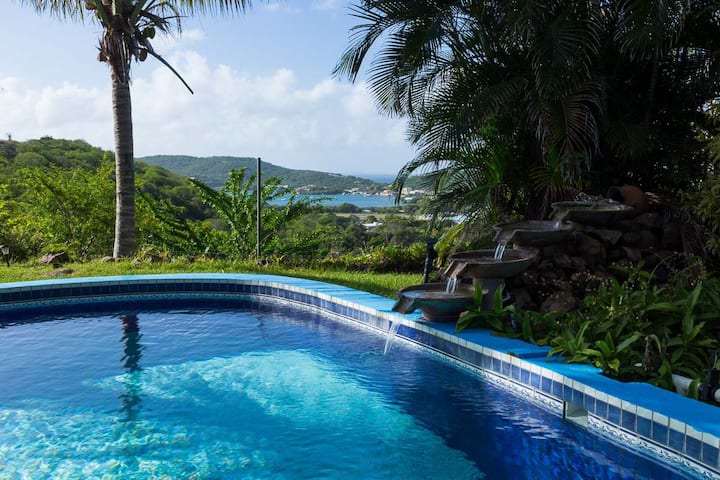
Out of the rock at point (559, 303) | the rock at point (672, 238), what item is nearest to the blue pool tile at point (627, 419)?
the rock at point (559, 303)

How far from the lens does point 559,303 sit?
5641 millimetres

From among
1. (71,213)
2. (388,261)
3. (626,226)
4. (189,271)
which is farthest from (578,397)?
(71,213)

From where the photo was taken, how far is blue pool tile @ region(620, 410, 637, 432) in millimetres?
3577

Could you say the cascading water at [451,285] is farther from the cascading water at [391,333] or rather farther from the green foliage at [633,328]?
the cascading water at [391,333]

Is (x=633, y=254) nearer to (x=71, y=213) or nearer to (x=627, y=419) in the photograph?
(x=627, y=419)

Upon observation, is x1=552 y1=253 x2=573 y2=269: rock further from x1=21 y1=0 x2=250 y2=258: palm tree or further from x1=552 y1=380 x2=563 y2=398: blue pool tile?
x1=21 y1=0 x2=250 y2=258: palm tree

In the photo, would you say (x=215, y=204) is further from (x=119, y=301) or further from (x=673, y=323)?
(x=673, y=323)

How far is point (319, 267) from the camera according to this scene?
1084 centimetres

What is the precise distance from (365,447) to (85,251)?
1142cm

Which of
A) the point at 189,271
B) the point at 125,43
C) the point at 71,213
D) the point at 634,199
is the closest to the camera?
the point at 634,199

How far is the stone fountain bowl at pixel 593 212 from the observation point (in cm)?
625

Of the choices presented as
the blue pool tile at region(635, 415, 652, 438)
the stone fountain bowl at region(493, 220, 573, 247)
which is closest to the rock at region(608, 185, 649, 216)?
the stone fountain bowl at region(493, 220, 573, 247)

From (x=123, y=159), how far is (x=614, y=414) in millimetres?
9316

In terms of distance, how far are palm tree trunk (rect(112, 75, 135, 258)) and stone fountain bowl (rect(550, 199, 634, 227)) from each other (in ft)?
24.6
